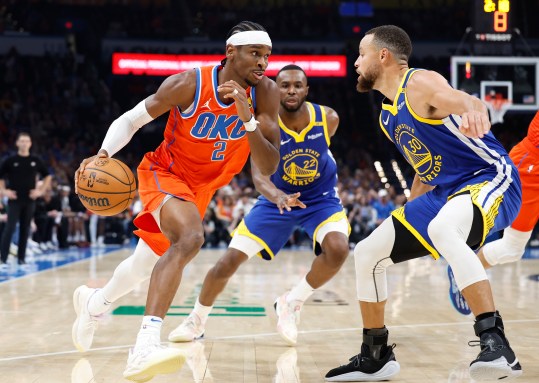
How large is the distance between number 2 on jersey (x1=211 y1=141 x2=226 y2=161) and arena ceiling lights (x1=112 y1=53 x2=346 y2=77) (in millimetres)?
20612

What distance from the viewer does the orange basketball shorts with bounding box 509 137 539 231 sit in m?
5.83

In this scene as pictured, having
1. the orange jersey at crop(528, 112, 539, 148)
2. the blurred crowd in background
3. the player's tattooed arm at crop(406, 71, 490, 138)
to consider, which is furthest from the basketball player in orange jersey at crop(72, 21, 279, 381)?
the blurred crowd in background

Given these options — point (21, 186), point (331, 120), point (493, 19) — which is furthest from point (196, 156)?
point (493, 19)

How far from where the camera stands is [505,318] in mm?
6137

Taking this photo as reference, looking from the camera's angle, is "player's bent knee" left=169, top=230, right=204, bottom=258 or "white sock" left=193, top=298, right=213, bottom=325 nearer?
"player's bent knee" left=169, top=230, right=204, bottom=258

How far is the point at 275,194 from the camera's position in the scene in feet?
16.9

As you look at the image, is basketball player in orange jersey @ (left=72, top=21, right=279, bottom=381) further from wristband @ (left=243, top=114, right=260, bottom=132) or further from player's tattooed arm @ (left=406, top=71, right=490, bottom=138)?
player's tattooed arm @ (left=406, top=71, right=490, bottom=138)

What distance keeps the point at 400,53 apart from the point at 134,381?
2.08m

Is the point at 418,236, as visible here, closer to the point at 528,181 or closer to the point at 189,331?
the point at 189,331

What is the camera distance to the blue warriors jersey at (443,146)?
150 inches

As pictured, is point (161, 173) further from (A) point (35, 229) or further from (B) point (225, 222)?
(B) point (225, 222)

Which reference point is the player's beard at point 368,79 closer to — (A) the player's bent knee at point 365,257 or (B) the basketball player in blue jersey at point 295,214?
(A) the player's bent knee at point 365,257

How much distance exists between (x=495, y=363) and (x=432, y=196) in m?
0.99

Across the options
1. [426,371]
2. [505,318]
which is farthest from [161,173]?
[505,318]
